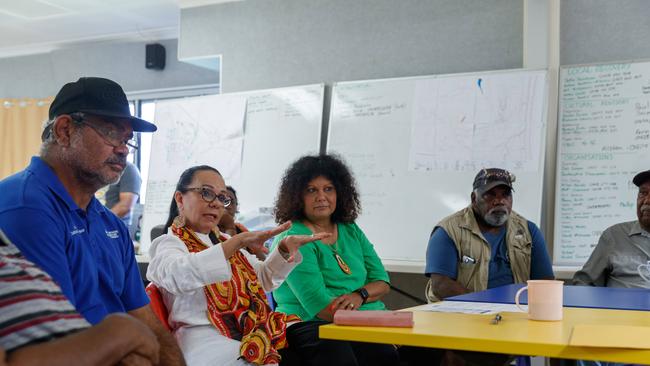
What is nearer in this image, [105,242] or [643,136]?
[105,242]

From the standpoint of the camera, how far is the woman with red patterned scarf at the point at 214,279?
2.28 metres

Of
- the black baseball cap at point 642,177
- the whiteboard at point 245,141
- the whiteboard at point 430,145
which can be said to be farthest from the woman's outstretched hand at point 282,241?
the whiteboard at point 245,141

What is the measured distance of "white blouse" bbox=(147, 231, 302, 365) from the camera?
2254 mm

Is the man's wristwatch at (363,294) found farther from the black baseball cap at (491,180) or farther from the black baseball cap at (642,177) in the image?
the black baseball cap at (642,177)

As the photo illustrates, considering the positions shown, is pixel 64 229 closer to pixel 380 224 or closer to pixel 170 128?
pixel 380 224

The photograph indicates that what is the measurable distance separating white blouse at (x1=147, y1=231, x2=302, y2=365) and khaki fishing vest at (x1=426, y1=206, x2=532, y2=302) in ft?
4.00

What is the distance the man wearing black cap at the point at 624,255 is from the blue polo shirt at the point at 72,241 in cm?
224

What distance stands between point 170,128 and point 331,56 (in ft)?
4.57

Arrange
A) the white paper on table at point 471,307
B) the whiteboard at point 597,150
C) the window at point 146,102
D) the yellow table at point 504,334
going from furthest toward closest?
the window at point 146,102
the whiteboard at point 597,150
the white paper on table at point 471,307
the yellow table at point 504,334

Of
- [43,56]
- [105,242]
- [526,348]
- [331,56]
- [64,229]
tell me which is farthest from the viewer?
[43,56]

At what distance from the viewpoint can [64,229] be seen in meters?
1.75

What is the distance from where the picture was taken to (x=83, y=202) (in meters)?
1.88

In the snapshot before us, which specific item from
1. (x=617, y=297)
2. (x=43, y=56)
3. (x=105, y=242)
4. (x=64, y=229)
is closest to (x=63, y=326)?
(x=64, y=229)

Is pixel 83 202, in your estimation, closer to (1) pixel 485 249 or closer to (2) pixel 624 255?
(1) pixel 485 249
